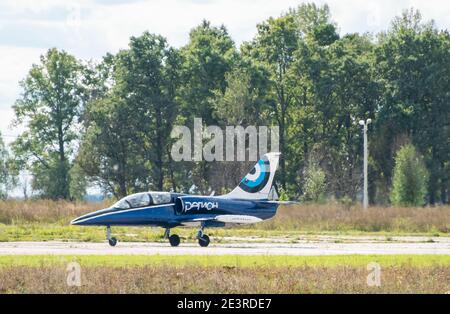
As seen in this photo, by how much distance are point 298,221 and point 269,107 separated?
33.3 meters

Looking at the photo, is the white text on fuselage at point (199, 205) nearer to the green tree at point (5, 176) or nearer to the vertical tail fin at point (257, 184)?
the vertical tail fin at point (257, 184)

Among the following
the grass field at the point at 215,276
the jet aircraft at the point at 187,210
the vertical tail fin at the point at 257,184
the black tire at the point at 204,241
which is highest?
the vertical tail fin at the point at 257,184

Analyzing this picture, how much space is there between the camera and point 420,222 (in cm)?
5075

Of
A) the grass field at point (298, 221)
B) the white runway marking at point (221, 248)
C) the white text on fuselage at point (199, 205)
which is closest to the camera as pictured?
the white runway marking at point (221, 248)

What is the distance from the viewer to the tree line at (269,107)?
84.2 m

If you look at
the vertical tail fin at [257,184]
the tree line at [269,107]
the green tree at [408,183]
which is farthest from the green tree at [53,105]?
the vertical tail fin at [257,184]

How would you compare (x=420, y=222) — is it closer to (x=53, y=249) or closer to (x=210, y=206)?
(x=210, y=206)

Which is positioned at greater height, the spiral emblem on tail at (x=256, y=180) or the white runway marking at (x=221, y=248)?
the spiral emblem on tail at (x=256, y=180)

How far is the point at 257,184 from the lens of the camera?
39625mm

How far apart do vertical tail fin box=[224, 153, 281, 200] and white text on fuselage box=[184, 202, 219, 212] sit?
1401 mm

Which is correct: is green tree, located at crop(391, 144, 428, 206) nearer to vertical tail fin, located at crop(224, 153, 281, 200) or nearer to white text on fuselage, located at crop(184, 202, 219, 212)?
vertical tail fin, located at crop(224, 153, 281, 200)

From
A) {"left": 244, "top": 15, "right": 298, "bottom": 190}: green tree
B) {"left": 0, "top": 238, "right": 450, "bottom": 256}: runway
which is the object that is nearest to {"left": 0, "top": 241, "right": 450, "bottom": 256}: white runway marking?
{"left": 0, "top": 238, "right": 450, "bottom": 256}: runway

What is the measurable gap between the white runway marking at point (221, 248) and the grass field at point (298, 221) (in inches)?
294

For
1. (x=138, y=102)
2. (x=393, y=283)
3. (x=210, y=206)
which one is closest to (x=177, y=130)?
(x=138, y=102)
